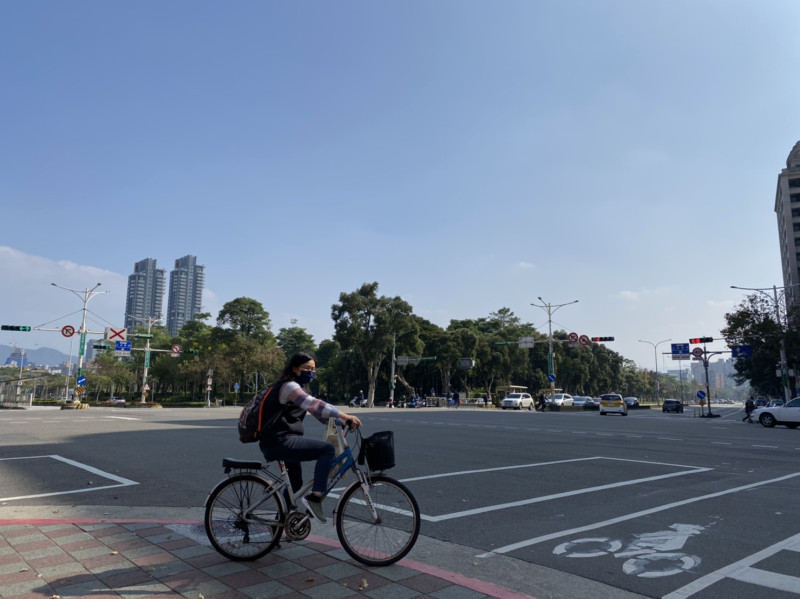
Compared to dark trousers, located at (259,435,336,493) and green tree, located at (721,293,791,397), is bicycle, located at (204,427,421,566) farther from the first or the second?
green tree, located at (721,293,791,397)

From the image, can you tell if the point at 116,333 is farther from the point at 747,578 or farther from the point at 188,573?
the point at 747,578

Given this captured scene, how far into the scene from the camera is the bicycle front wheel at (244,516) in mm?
4637

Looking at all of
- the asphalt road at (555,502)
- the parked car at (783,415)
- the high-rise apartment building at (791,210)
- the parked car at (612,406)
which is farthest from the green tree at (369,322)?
the high-rise apartment building at (791,210)

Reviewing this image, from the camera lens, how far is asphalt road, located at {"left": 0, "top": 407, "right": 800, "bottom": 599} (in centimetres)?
462

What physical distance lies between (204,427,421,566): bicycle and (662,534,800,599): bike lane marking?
2.04 metres

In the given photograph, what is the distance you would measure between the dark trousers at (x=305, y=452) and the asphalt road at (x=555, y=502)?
3.91 ft

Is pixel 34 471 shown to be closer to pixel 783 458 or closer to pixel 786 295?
pixel 783 458

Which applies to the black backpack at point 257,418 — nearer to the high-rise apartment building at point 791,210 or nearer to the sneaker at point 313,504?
the sneaker at point 313,504

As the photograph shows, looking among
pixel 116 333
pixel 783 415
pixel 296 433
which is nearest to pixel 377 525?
pixel 296 433

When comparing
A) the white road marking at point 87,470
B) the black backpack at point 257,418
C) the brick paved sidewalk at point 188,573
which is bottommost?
the white road marking at point 87,470

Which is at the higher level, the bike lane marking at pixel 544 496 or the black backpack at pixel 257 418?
the black backpack at pixel 257 418

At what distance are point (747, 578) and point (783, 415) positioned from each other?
27.1m

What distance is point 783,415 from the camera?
87.6ft

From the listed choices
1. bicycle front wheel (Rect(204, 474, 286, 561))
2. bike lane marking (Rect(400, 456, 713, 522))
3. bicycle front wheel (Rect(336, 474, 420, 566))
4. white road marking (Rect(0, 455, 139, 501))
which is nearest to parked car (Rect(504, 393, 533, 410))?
bike lane marking (Rect(400, 456, 713, 522))
